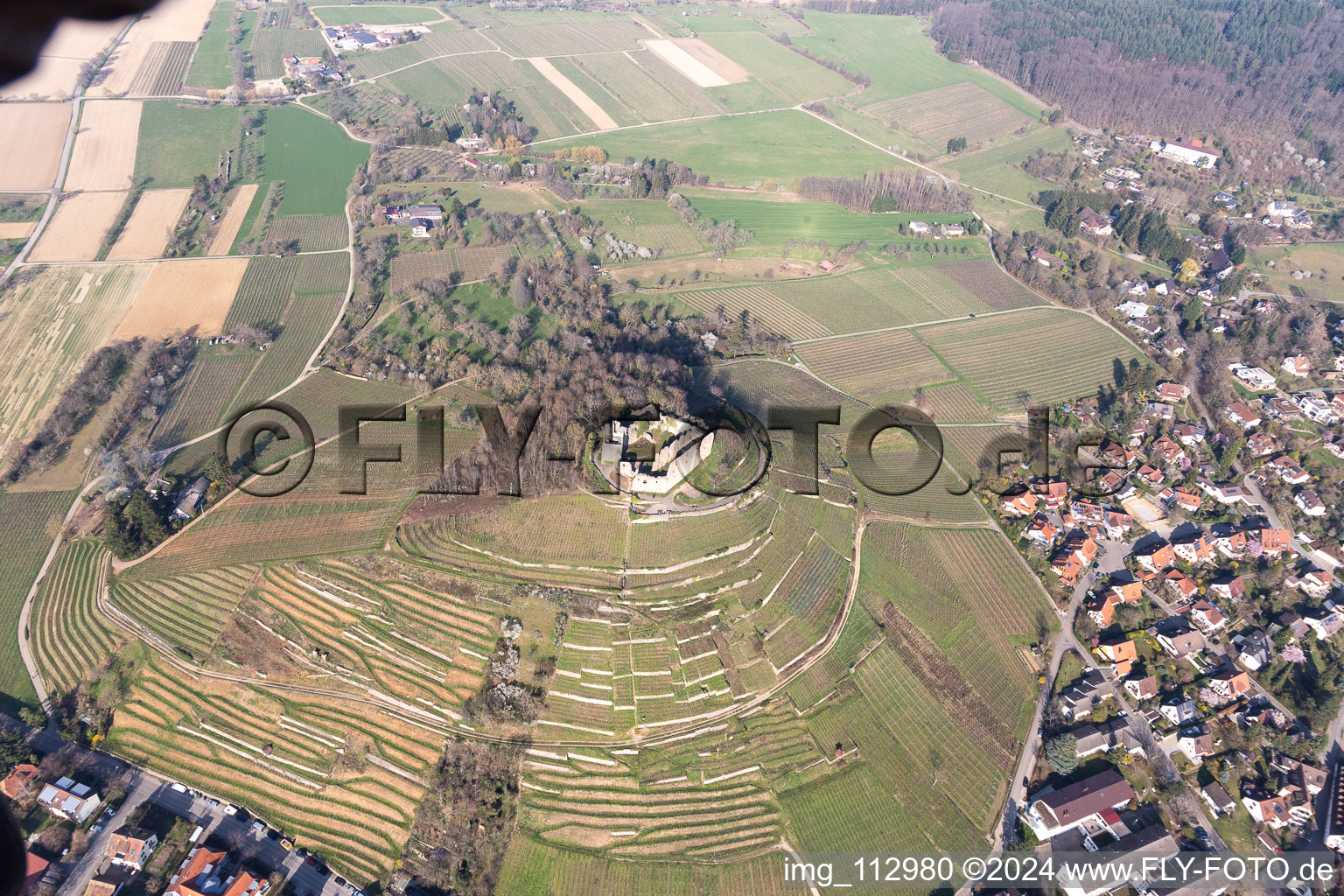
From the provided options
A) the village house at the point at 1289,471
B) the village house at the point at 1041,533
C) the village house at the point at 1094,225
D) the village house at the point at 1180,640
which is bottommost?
the village house at the point at 1180,640

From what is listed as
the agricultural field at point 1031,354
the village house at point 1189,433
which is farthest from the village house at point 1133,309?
the village house at point 1189,433

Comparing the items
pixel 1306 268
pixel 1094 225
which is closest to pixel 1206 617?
pixel 1094 225

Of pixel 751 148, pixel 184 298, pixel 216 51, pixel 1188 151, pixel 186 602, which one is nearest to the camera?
pixel 186 602

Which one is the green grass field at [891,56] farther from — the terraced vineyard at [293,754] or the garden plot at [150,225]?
the terraced vineyard at [293,754]

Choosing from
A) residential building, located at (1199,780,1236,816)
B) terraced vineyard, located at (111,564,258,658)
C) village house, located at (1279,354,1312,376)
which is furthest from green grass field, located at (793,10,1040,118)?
terraced vineyard, located at (111,564,258,658)

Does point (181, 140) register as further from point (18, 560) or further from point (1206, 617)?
point (1206, 617)
